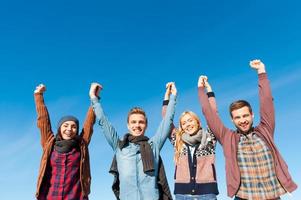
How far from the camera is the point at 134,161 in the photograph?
807 cm

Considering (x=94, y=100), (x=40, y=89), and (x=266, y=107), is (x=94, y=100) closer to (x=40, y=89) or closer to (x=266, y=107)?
(x=40, y=89)

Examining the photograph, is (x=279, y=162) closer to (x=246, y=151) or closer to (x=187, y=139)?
(x=246, y=151)

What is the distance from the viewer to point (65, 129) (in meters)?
8.61

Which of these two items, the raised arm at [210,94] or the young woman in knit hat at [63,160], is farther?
the raised arm at [210,94]

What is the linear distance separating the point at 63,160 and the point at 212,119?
12.1 ft

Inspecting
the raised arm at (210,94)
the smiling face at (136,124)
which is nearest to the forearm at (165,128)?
the smiling face at (136,124)

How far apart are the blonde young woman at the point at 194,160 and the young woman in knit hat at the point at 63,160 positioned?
2.24m

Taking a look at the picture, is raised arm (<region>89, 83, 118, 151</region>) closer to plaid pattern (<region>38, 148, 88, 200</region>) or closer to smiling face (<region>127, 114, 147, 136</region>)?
smiling face (<region>127, 114, 147, 136</region>)

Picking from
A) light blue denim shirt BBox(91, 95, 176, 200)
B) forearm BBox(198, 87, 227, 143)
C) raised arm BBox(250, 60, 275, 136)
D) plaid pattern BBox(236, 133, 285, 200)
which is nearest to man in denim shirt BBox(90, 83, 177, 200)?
light blue denim shirt BBox(91, 95, 176, 200)

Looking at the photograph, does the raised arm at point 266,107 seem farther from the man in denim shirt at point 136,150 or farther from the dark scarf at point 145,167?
the dark scarf at point 145,167

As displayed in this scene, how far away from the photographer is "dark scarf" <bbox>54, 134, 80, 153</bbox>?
8.41 m

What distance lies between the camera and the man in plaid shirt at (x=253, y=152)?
755 centimetres

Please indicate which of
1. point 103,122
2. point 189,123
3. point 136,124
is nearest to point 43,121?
point 103,122

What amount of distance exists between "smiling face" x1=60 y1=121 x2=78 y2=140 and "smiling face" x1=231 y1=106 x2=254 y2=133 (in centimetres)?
387
